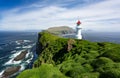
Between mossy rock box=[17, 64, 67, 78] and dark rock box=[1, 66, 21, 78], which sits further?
dark rock box=[1, 66, 21, 78]

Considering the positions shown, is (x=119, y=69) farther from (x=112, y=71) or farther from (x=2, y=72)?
(x=2, y=72)

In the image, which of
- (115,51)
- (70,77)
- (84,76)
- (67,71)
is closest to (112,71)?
(84,76)

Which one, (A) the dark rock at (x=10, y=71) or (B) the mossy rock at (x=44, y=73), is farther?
(A) the dark rock at (x=10, y=71)

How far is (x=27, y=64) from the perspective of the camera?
3238 inches

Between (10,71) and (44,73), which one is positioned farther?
(10,71)

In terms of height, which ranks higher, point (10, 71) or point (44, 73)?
point (44, 73)

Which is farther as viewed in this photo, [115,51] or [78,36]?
[78,36]

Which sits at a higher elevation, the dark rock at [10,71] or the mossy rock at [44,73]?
the mossy rock at [44,73]

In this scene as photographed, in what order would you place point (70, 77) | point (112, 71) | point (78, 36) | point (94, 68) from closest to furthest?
point (112, 71), point (70, 77), point (94, 68), point (78, 36)

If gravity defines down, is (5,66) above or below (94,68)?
below

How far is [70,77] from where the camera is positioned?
16750 millimetres

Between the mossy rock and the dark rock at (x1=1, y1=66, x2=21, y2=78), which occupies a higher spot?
the mossy rock

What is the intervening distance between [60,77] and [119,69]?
5.40 meters

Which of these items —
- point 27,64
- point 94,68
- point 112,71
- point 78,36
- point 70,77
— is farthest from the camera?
point 27,64
